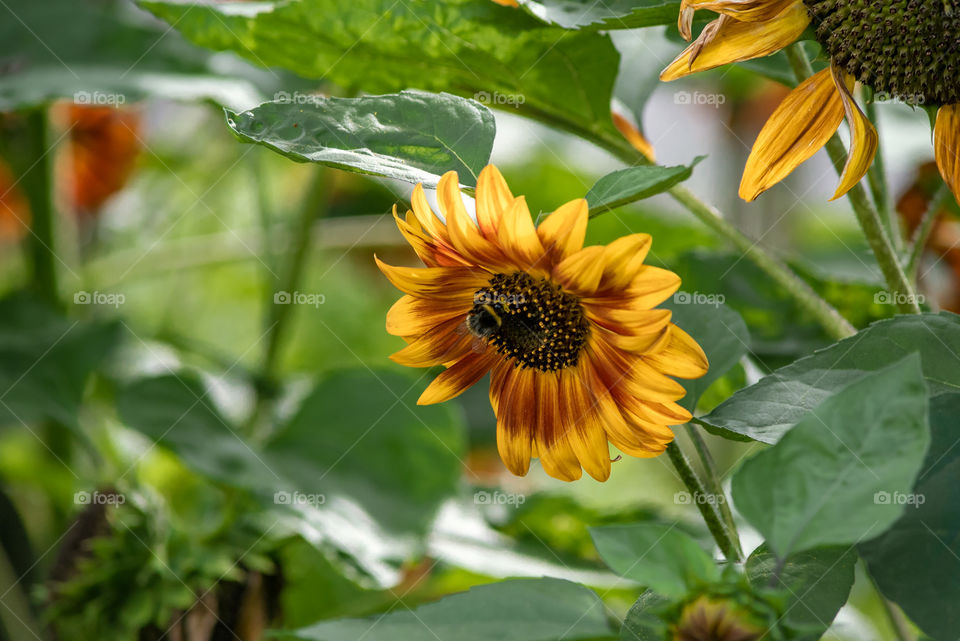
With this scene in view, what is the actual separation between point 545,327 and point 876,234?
0.49 ft

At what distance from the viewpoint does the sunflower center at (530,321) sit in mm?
359

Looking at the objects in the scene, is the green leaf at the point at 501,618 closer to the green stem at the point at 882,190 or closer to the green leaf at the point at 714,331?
the green leaf at the point at 714,331

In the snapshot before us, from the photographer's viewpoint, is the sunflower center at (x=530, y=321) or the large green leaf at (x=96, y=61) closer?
the sunflower center at (x=530, y=321)

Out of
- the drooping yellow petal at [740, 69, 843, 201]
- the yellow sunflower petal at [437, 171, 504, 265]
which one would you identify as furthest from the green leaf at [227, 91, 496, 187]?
the drooping yellow petal at [740, 69, 843, 201]

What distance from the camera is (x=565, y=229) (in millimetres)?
300

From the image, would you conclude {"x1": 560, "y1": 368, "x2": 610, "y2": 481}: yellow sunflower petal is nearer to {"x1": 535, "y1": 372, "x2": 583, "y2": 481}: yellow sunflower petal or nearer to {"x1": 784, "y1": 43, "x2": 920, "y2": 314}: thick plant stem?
{"x1": 535, "y1": 372, "x2": 583, "y2": 481}: yellow sunflower petal

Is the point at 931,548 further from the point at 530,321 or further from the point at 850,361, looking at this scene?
the point at 530,321

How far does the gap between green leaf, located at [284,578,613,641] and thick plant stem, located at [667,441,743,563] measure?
6 centimetres

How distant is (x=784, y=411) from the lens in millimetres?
284

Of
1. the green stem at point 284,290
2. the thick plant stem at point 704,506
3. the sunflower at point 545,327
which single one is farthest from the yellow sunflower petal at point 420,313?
the green stem at point 284,290

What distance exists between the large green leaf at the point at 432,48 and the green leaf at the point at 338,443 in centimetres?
29

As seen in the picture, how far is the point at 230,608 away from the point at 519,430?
0.26 m

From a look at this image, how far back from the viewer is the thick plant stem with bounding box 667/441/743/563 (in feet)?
1.01

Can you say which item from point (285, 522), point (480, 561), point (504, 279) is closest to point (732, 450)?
point (480, 561)
